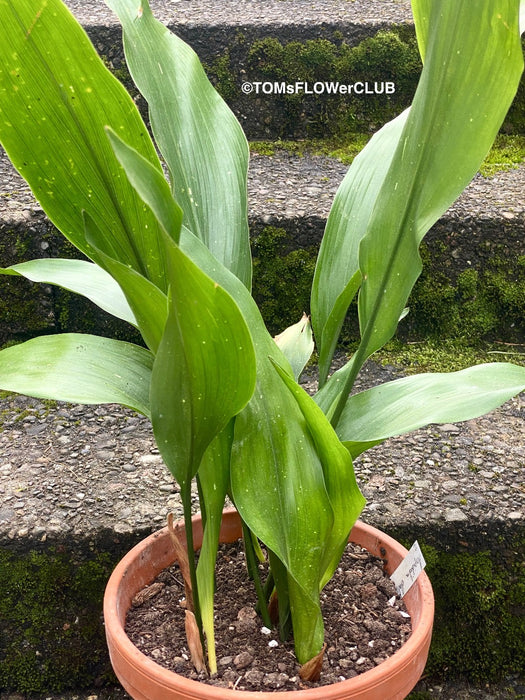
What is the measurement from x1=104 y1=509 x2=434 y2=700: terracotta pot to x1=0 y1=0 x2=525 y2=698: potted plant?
0.06 meters

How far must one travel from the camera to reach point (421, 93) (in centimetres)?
42

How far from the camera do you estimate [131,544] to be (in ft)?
2.66

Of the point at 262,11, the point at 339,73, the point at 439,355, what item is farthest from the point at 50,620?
the point at 262,11

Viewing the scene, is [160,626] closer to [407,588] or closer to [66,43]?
[407,588]

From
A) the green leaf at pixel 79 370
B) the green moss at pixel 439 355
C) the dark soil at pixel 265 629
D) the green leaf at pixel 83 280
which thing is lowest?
the green moss at pixel 439 355

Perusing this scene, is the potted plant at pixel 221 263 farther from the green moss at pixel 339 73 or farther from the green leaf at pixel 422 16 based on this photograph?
the green moss at pixel 339 73

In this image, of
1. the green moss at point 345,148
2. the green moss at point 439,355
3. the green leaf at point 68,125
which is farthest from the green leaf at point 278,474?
the green moss at point 345,148

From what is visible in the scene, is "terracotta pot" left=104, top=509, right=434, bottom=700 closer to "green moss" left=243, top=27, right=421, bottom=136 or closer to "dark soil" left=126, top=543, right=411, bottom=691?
"dark soil" left=126, top=543, right=411, bottom=691

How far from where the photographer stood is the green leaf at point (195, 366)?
0.37 metres

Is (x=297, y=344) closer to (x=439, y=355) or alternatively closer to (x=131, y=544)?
(x=131, y=544)

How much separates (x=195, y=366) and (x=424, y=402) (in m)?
0.20

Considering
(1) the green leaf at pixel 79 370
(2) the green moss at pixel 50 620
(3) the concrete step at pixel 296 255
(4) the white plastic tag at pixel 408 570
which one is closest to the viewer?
(1) the green leaf at pixel 79 370

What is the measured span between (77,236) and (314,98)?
3.31ft

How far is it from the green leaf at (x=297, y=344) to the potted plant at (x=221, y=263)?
4cm
